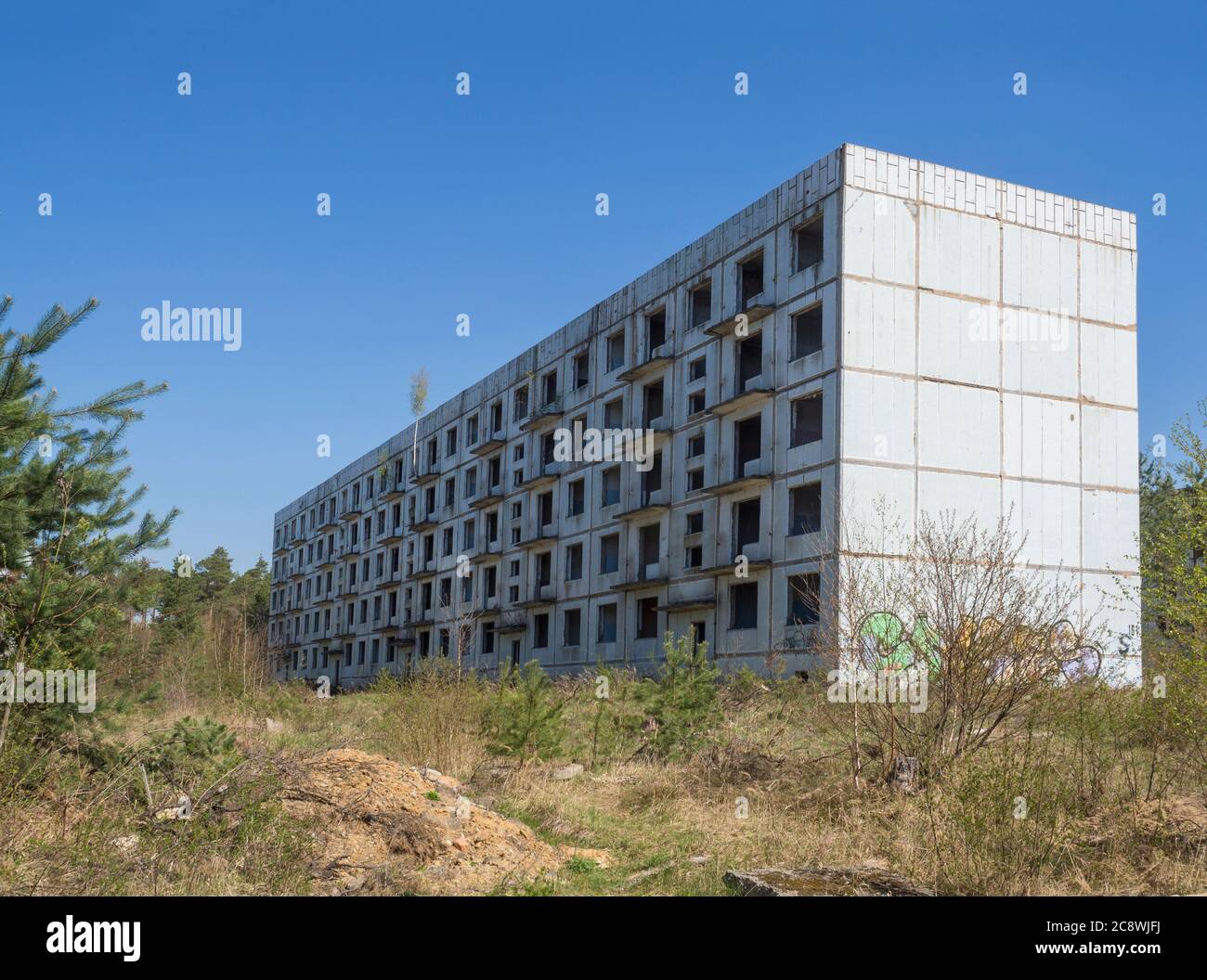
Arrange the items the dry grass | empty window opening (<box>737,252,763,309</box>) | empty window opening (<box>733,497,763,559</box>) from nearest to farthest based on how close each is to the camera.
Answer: the dry grass < empty window opening (<box>733,497,763,559</box>) < empty window opening (<box>737,252,763,309</box>)

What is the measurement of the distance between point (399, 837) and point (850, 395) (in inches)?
849

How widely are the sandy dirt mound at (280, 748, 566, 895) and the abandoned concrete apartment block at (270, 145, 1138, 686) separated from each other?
52.0 feet

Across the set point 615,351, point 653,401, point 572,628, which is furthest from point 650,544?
point 615,351

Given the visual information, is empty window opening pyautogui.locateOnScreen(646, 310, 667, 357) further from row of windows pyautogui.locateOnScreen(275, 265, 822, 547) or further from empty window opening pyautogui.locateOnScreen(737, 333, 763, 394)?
empty window opening pyautogui.locateOnScreen(737, 333, 763, 394)

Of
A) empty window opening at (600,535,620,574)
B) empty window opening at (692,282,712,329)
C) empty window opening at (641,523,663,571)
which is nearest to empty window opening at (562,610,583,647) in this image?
empty window opening at (600,535,620,574)

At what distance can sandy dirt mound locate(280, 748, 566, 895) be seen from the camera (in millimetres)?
9750

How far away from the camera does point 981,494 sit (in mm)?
30641

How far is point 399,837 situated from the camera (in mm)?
10711

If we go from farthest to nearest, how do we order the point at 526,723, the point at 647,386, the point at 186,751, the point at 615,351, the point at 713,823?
the point at 615,351 < the point at 647,386 < the point at 526,723 < the point at 713,823 < the point at 186,751

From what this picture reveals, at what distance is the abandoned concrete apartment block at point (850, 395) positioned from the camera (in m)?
30.3

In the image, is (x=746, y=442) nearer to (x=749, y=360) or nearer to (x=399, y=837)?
(x=749, y=360)

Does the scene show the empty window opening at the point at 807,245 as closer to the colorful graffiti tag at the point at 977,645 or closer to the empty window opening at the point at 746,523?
the empty window opening at the point at 746,523
